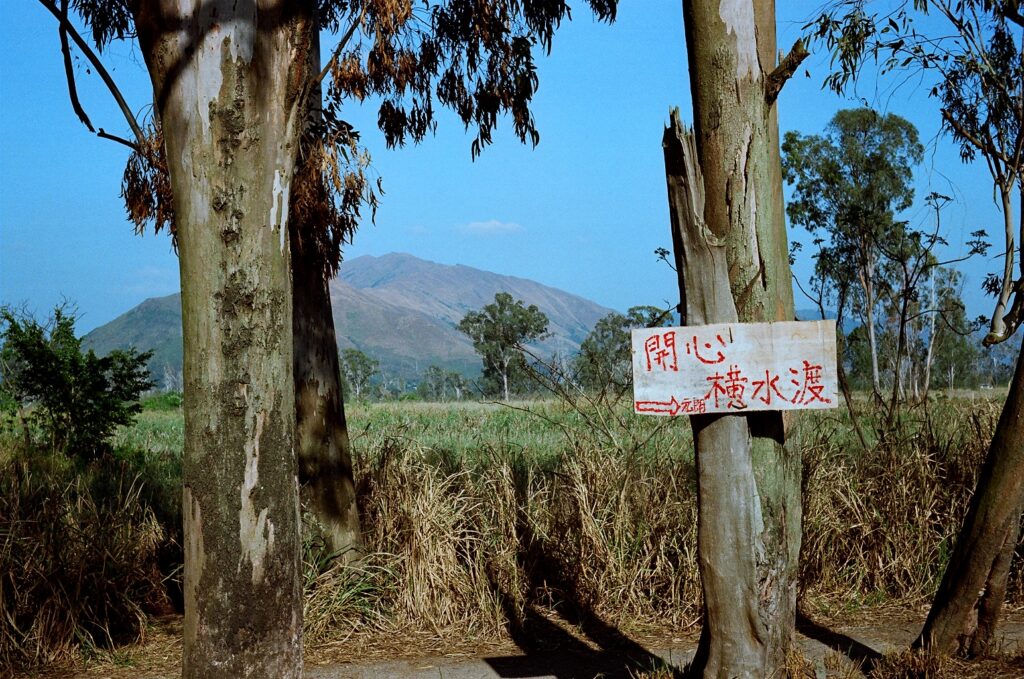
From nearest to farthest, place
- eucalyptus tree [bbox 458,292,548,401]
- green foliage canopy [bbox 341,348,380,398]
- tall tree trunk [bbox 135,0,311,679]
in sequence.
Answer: tall tree trunk [bbox 135,0,311,679]
eucalyptus tree [bbox 458,292,548,401]
green foliage canopy [bbox 341,348,380,398]

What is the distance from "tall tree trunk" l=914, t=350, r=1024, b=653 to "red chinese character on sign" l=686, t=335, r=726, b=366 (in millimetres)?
1821

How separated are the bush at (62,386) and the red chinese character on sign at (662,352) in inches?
321

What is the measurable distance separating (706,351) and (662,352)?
154 mm

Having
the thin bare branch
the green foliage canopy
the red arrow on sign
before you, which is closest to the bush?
the thin bare branch

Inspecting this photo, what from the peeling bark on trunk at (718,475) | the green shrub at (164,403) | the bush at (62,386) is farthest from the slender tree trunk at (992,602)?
the green shrub at (164,403)

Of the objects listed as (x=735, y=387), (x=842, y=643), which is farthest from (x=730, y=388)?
(x=842, y=643)

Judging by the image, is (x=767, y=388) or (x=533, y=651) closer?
(x=767, y=388)

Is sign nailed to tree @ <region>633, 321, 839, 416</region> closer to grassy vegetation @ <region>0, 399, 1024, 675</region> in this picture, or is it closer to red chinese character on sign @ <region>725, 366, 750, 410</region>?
red chinese character on sign @ <region>725, 366, 750, 410</region>

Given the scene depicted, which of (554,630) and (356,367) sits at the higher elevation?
(356,367)

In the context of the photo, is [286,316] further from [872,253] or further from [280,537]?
[872,253]

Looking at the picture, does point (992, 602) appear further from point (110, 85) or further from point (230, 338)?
point (110, 85)

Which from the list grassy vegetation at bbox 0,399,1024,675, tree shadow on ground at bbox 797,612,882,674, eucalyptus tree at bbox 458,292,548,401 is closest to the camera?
tree shadow on ground at bbox 797,612,882,674

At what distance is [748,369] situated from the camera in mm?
3492

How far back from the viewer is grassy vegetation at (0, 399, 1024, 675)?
562 centimetres
